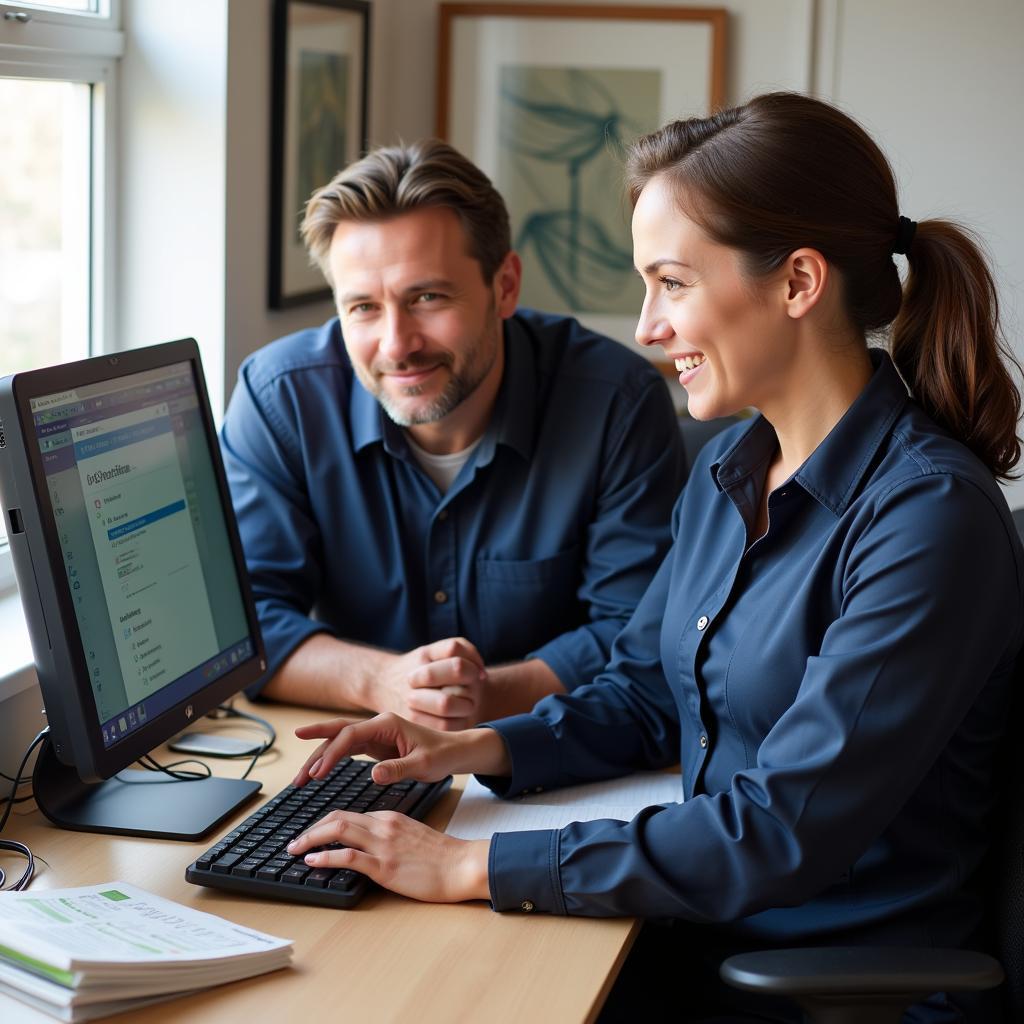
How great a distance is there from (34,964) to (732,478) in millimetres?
863

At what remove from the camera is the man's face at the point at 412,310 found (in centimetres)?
193

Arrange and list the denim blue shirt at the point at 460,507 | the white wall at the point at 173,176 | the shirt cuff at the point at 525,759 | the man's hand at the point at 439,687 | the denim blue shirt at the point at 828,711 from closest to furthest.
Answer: the denim blue shirt at the point at 828,711, the shirt cuff at the point at 525,759, the man's hand at the point at 439,687, the denim blue shirt at the point at 460,507, the white wall at the point at 173,176

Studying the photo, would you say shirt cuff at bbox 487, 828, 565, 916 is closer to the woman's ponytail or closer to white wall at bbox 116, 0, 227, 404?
the woman's ponytail

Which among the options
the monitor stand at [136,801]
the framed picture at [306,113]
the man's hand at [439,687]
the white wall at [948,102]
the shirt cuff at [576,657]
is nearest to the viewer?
the monitor stand at [136,801]

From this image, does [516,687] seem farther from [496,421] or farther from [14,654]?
[14,654]

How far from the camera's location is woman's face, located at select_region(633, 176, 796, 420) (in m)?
1.40

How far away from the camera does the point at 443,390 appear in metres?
1.98

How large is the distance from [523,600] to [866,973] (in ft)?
3.11

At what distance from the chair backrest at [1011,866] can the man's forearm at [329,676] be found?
2.58 ft

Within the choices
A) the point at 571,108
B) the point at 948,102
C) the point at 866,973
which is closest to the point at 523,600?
the point at 866,973

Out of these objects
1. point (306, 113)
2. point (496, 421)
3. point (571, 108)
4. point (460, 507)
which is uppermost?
point (571, 108)

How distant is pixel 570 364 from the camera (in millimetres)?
2115

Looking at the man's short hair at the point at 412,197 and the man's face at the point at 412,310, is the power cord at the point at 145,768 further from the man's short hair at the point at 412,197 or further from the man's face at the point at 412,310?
the man's short hair at the point at 412,197

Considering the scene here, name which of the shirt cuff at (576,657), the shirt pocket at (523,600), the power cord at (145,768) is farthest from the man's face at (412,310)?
the power cord at (145,768)
